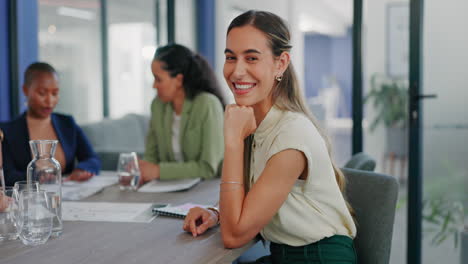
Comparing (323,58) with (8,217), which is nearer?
(8,217)

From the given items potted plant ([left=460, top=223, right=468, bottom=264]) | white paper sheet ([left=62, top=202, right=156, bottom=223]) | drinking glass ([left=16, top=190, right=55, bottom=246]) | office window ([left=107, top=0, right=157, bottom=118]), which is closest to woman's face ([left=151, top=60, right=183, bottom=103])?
white paper sheet ([left=62, top=202, right=156, bottom=223])

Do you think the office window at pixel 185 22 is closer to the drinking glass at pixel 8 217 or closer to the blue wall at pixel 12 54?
the blue wall at pixel 12 54

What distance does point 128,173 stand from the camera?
6.13 feet

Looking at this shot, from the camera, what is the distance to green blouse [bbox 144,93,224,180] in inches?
83.7

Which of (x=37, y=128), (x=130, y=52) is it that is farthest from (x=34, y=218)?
(x=130, y=52)

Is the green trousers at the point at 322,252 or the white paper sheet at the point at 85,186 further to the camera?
the white paper sheet at the point at 85,186

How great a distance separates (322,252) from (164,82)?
1383 mm

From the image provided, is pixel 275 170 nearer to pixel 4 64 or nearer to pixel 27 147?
pixel 27 147

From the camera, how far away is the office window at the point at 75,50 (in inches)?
171

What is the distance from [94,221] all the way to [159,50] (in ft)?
A: 4.18

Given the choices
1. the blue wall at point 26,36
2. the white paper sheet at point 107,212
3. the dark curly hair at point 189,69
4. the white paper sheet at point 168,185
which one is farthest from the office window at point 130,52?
the white paper sheet at point 107,212

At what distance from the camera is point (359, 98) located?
297cm

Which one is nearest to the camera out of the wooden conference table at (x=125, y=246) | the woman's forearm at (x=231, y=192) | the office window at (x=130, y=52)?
the wooden conference table at (x=125, y=246)

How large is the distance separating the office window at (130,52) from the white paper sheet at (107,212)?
3.47 metres
